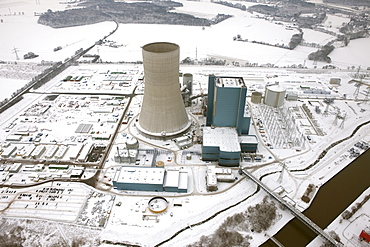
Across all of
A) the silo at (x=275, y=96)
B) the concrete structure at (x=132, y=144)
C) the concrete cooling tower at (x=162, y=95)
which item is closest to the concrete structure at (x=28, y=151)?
the concrete structure at (x=132, y=144)

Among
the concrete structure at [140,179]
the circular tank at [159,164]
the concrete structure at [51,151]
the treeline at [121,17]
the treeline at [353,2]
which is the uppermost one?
the treeline at [353,2]

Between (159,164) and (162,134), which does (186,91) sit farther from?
(159,164)

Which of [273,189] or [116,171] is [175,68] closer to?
[116,171]

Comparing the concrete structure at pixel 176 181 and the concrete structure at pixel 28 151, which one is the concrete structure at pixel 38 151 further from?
the concrete structure at pixel 176 181

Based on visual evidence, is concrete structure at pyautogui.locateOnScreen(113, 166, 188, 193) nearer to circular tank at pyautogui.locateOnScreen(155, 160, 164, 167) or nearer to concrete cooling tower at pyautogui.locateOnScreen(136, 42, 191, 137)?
circular tank at pyautogui.locateOnScreen(155, 160, 164, 167)

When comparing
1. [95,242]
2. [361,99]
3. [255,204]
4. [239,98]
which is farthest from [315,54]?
[95,242]
